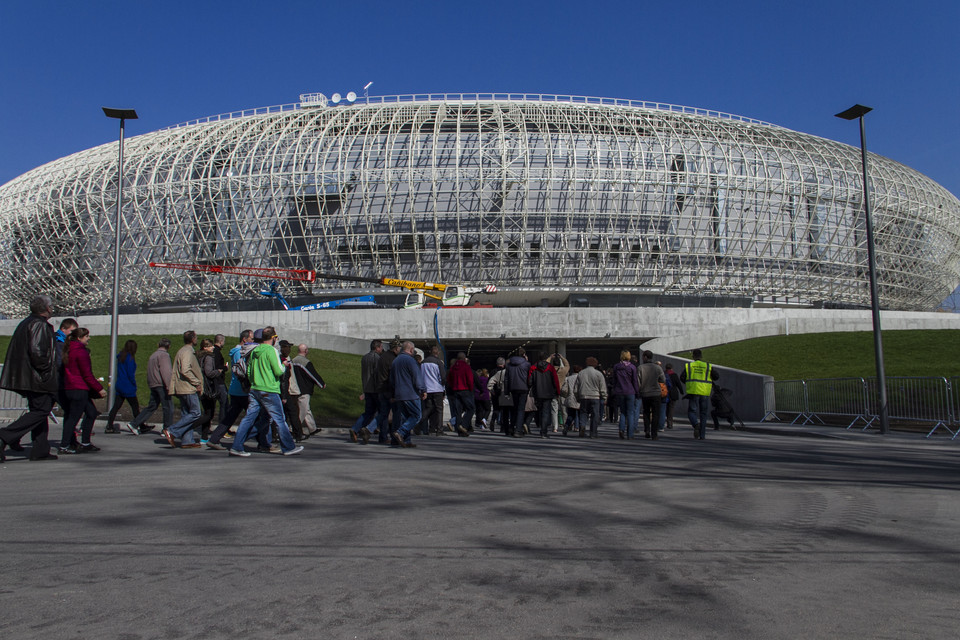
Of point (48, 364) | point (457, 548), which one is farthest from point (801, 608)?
point (48, 364)

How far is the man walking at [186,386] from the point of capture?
9734 mm

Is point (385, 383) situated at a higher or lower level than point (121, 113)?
lower

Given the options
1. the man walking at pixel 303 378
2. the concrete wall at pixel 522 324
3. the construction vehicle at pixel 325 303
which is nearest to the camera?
the man walking at pixel 303 378

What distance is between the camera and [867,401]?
14953 millimetres

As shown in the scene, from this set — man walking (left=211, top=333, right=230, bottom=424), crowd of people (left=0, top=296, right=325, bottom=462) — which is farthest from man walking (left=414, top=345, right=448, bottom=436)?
man walking (left=211, top=333, right=230, bottom=424)

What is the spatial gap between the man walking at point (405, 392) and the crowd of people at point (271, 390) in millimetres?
16

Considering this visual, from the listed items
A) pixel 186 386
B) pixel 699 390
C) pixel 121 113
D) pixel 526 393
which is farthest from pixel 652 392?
pixel 121 113

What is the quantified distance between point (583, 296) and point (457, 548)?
45.4 metres

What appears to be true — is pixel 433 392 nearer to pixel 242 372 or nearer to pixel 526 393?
pixel 526 393

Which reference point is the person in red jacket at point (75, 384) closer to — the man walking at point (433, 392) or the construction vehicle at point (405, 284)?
the man walking at point (433, 392)

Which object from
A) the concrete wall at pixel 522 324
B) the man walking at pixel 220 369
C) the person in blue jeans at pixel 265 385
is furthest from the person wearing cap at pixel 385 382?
the concrete wall at pixel 522 324

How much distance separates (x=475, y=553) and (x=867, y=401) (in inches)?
534

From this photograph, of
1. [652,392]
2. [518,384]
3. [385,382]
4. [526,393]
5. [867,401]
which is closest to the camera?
[385,382]

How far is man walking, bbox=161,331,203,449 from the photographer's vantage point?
9.73 meters
